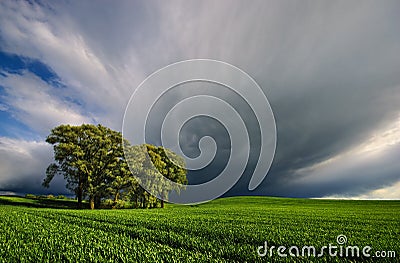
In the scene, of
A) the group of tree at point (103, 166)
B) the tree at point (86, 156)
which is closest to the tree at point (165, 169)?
the group of tree at point (103, 166)

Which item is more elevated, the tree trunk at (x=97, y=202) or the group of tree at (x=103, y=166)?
the group of tree at (x=103, y=166)

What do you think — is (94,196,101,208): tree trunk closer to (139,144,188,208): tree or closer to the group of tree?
the group of tree

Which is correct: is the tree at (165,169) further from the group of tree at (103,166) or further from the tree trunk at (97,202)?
the tree trunk at (97,202)

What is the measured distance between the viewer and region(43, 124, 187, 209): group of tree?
4212 cm

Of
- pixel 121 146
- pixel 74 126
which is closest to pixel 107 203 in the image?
pixel 121 146

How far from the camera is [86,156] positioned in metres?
44.6

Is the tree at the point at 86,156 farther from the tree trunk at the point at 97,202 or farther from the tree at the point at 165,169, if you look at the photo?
the tree at the point at 165,169

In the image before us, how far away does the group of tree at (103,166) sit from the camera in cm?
4212

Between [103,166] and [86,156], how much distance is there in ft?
12.3

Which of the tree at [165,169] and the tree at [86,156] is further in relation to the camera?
the tree at [165,169]

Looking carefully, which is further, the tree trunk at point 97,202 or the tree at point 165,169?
the tree at point 165,169

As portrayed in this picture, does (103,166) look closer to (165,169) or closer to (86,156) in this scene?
(86,156)

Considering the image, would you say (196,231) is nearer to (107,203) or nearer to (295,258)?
(295,258)

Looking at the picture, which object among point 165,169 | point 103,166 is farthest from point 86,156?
point 165,169
